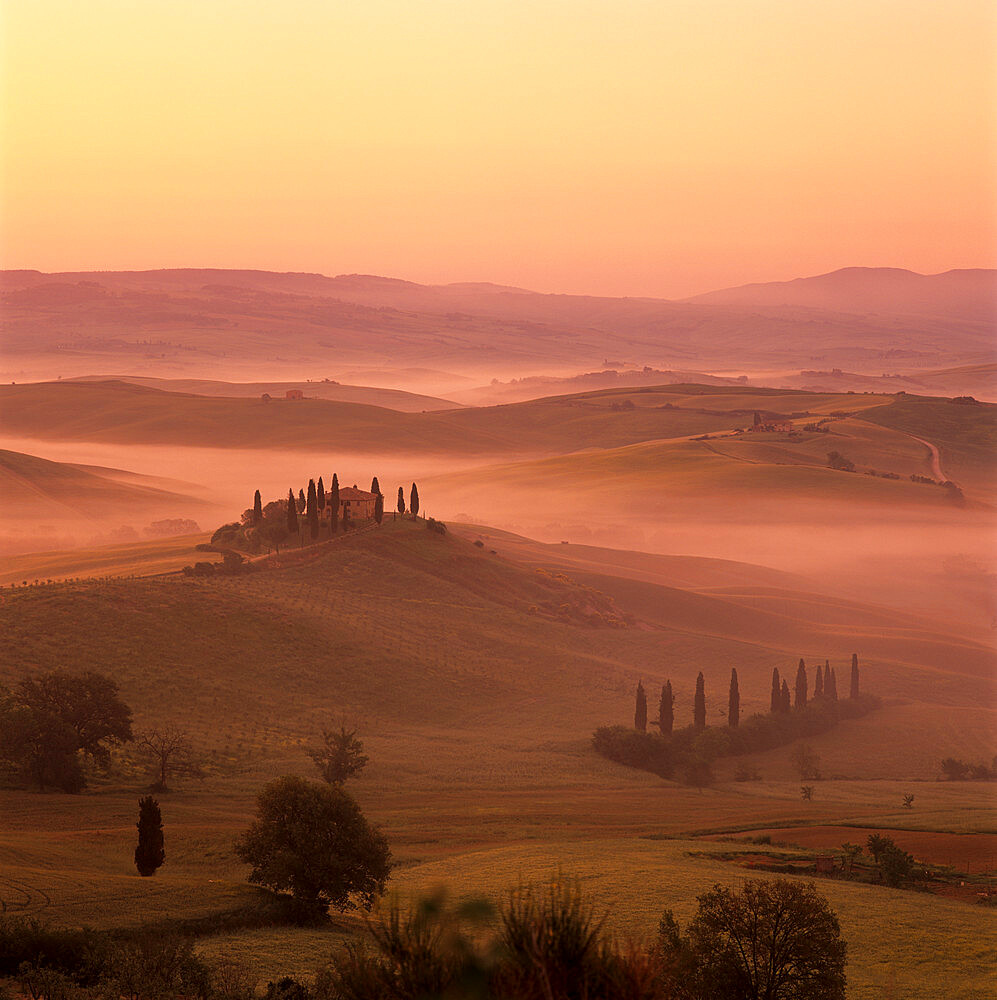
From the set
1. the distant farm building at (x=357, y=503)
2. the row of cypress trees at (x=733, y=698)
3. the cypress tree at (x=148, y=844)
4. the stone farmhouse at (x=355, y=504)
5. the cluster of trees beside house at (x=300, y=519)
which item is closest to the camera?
the cypress tree at (x=148, y=844)

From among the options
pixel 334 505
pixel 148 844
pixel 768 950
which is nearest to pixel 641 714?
pixel 148 844

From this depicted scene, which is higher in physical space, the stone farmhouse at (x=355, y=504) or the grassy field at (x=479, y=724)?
the stone farmhouse at (x=355, y=504)

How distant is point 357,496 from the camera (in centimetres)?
14775

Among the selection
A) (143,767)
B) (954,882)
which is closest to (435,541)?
(143,767)

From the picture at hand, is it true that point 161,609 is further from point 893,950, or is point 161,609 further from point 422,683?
point 893,950

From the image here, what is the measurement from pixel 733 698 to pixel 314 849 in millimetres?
61462

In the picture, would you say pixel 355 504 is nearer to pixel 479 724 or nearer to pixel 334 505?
pixel 334 505

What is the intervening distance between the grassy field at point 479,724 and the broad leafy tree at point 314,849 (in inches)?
50.4

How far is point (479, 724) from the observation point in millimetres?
95500

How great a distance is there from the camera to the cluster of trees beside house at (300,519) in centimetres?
13538

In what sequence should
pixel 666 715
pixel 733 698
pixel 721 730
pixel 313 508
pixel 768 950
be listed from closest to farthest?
1. pixel 768 950
2. pixel 666 715
3. pixel 721 730
4. pixel 733 698
5. pixel 313 508

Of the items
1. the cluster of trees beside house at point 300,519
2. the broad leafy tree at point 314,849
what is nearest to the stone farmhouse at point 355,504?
the cluster of trees beside house at point 300,519

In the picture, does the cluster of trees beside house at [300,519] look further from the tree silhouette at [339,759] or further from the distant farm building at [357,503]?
the tree silhouette at [339,759]

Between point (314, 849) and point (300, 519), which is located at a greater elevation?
point (300, 519)
